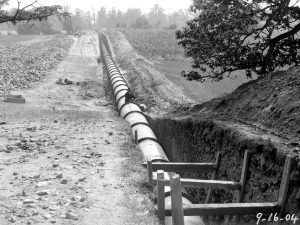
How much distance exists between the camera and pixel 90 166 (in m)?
9.79

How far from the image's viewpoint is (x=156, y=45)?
2125 inches

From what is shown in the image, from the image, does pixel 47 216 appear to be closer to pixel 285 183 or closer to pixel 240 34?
pixel 285 183

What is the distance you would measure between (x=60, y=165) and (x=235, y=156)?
435 centimetres

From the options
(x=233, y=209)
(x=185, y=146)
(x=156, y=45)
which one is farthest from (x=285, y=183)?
(x=156, y=45)

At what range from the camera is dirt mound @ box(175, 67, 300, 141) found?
7223 millimetres

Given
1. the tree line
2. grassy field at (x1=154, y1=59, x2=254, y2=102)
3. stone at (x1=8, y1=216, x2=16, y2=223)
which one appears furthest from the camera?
the tree line

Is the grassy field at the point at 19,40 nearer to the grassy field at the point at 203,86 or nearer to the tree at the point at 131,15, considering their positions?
the grassy field at the point at 203,86

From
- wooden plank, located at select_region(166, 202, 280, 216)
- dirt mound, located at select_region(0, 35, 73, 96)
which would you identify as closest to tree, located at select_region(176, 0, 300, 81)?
wooden plank, located at select_region(166, 202, 280, 216)

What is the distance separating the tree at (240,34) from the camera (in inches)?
436

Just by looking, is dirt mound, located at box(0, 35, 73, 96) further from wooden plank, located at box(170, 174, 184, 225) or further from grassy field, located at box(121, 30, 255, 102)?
wooden plank, located at box(170, 174, 184, 225)

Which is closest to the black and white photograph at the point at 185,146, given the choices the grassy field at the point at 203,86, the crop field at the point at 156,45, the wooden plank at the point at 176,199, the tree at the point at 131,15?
the wooden plank at the point at 176,199

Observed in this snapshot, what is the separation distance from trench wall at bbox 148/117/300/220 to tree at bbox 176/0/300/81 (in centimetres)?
239

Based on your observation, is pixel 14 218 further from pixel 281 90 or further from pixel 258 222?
pixel 281 90

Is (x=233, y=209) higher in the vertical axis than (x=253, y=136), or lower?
lower
